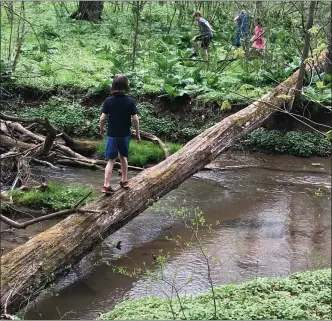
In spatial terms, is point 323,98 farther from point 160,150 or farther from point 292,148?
point 160,150

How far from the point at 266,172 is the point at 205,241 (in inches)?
181

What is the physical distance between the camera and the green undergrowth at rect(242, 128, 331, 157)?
13961mm

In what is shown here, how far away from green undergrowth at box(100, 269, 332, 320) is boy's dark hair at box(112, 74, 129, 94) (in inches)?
98.5

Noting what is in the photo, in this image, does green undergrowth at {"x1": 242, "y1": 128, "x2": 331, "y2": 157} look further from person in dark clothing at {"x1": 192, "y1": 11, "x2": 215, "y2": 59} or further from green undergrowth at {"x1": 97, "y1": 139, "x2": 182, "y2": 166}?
person in dark clothing at {"x1": 192, "y1": 11, "x2": 215, "y2": 59}

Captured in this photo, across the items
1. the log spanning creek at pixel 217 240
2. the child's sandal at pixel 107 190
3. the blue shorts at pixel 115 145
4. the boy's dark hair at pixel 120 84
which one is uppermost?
the boy's dark hair at pixel 120 84

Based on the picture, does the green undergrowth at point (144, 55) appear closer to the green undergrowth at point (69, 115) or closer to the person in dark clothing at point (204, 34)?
the person in dark clothing at point (204, 34)

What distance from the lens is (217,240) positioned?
8.45 m

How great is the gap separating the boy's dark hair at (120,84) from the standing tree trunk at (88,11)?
16.7 metres

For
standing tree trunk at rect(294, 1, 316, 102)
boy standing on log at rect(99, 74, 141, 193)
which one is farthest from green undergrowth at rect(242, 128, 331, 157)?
boy standing on log at rect(99, 74, 141, 193)

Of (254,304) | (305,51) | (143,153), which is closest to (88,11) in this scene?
(143,153)

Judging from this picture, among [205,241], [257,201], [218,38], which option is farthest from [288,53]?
[205,241]

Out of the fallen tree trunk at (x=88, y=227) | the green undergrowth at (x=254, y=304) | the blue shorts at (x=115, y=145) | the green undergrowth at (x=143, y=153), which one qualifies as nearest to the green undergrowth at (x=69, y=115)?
the green undergrowth at (x=143, y=153)

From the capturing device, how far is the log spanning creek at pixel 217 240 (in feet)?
22.2

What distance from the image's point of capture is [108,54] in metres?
18.6
